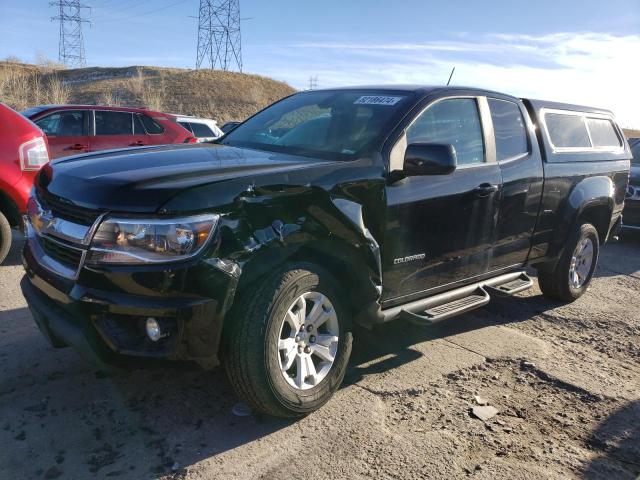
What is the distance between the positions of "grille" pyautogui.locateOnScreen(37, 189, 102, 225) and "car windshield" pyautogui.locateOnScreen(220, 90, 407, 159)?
1.44 metres

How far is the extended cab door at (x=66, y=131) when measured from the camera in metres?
8.61

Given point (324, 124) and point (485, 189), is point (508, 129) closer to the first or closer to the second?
point (485, 189)

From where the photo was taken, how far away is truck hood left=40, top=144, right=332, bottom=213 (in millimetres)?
2594

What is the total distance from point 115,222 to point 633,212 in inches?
337

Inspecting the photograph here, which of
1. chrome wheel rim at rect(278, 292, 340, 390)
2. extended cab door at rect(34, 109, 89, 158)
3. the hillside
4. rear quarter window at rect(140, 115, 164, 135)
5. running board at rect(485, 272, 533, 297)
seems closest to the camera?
chrome wheel rim at rect(278, 292, 340, 390)

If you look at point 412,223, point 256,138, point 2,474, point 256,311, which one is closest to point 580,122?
point 412,223

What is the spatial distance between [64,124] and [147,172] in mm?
7006

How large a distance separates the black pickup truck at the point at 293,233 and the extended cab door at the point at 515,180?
0.7 inches

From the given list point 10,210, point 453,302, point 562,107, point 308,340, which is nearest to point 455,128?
point 453,302

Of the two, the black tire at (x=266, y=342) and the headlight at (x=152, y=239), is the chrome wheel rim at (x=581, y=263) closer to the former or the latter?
the black tire at (x=266, y=342)

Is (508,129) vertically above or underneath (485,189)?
above

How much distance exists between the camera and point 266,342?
9.12 ft

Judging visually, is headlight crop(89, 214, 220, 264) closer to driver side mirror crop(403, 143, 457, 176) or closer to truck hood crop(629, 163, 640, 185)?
driver side mirror crop(403, 143, 457, 176)

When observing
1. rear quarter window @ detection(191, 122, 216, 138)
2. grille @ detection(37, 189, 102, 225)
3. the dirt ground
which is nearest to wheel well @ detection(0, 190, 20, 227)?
the dirt ground
